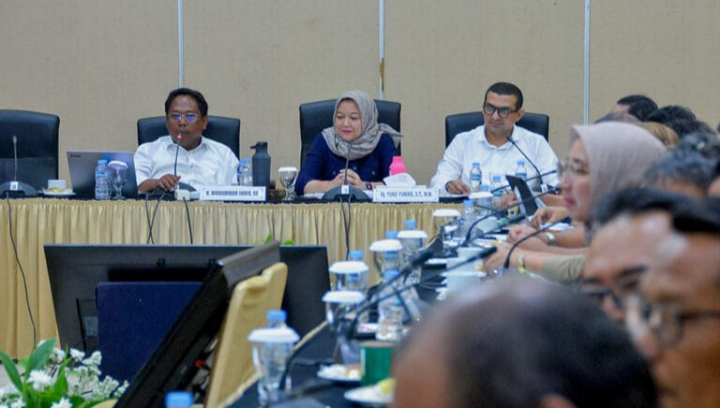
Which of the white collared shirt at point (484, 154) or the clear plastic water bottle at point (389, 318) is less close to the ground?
the white collared shirt at point (484, 154)

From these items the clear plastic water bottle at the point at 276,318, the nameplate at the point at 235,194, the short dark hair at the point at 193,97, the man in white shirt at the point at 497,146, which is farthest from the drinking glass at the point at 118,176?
the clear plastic water bottle at the point at 276,318

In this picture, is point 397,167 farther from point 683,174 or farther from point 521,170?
point 683,174

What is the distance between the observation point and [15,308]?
4773 mm

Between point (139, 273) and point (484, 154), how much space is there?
11.9 feet

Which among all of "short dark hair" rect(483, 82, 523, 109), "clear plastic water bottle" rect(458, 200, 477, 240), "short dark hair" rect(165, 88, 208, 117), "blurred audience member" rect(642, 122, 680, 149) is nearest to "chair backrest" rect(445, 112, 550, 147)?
"short dark hair" rect(483, 82, 523, 109)

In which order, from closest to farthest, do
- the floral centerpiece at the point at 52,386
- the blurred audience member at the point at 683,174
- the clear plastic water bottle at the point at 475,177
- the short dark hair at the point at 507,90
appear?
the blurred audience member at the point at 683,174 → the floral centerpiece at the point at 52,386 → the clear plastic water bottle at the point at 475,177 → the short dark hair at the point at 507,90

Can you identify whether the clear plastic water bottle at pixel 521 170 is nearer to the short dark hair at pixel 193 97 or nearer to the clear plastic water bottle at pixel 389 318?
the short dark hair at pixel 193 97

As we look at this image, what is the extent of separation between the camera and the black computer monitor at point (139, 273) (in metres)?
2.43

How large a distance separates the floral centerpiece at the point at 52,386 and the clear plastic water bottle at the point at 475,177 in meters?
3.21

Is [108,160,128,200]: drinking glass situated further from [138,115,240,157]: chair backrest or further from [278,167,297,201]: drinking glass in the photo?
[138,115,240,157]: chair backrest

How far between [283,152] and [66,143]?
1.32 metres

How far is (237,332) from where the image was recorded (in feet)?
6.37

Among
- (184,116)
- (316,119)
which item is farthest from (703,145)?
(184,116)

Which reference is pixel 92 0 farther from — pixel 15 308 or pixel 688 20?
pixel 688 20
